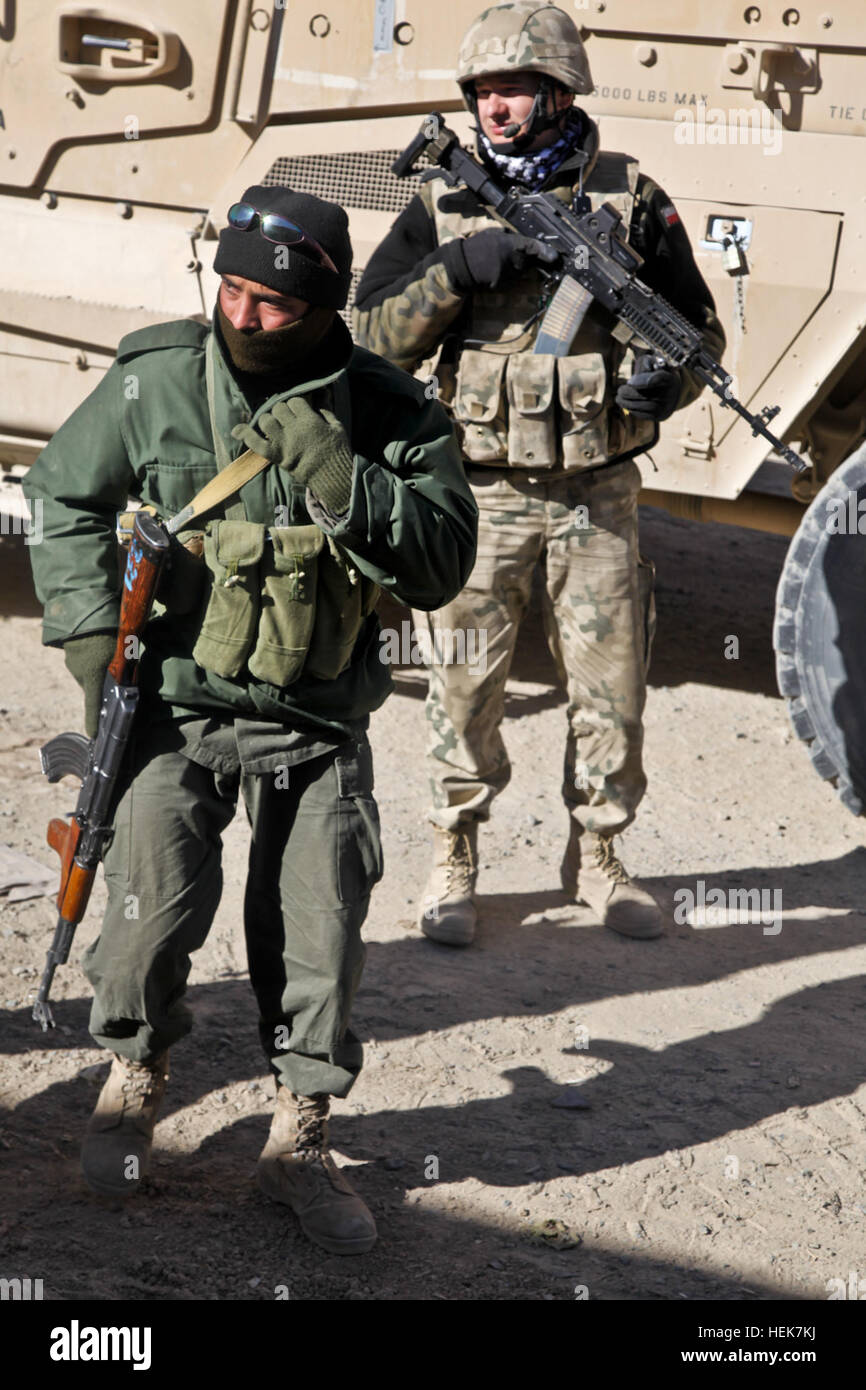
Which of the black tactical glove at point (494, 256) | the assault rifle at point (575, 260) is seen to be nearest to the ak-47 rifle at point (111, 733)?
the black tactical glove at point (494, 256)

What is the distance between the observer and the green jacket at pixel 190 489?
2.41m

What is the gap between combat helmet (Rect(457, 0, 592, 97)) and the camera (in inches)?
131

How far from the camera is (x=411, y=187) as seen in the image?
457cm

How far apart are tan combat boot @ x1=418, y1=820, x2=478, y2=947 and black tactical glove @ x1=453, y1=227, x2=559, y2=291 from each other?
129 centimetres

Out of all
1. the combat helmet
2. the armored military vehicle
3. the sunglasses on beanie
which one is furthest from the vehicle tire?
the sunglasses on beanie

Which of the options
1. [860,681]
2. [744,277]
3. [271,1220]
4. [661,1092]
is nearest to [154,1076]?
[271,1220]

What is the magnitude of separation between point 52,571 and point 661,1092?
64.2 inches

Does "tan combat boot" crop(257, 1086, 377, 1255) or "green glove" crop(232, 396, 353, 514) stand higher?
"green glove" crop(232, 396, 353, 514)

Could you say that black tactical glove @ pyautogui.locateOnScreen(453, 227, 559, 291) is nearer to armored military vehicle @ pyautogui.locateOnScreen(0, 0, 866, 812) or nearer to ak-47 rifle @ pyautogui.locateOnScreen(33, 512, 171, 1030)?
armored military vehicle @ pyautogui.locateOnScreen(0, 0, 866, 812)

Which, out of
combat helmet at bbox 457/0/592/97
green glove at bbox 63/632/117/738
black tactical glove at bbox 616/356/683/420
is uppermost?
combat helmet at bbox 457/0/592/97

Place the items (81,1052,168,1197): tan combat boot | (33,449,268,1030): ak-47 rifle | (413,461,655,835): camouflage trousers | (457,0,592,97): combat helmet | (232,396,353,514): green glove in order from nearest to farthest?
(232,396,353,514): green glove < (33,449,268,1030): ak-47 rifle < (81,1052,168,1197): tan combat boot < (457,0,592,97): combat helmet < (413,461,655,835): camouflage trousers

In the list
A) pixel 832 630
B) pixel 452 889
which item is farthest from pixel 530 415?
pixel 452 889

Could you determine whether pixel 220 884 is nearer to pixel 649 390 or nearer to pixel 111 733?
pixel 111 733

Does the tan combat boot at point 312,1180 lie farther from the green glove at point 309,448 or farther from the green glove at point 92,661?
the green glove at point 309,448
